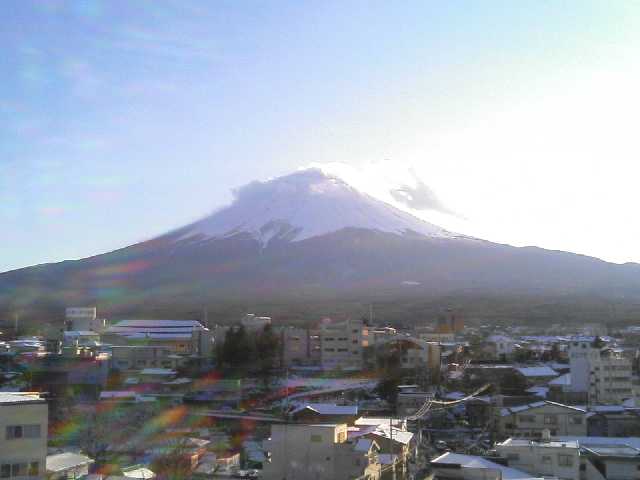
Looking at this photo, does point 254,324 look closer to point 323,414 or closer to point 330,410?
point 330,410

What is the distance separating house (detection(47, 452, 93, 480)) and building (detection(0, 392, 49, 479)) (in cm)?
244

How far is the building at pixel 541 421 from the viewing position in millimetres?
18516

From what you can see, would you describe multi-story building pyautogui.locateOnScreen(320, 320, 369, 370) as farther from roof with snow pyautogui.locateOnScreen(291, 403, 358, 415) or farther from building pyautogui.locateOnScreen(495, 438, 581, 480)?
building pyautogui.locateOnScreen(495, 438, 581, 480)

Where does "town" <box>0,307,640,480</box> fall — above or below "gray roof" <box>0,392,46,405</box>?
below

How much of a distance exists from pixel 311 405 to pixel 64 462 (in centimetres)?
875

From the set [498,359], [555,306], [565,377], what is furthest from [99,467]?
[555,306]

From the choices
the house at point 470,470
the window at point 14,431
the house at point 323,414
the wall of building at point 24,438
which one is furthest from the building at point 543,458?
the window at point 14,431

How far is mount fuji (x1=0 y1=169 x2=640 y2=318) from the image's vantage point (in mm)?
63344

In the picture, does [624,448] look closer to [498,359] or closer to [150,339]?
[498,359]

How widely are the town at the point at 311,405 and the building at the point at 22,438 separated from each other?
0.04 feet

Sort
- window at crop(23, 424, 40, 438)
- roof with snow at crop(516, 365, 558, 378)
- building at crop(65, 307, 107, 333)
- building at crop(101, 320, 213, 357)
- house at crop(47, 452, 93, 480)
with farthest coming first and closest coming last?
building at crop(65, 307, 107, 333) < building at crop(101, 320, 213, 357) < roof with snow at crop(516, 365, 558, 378) < house at crop(47, 452, 93, 480) < window at crop(23, 424, 40, 438)

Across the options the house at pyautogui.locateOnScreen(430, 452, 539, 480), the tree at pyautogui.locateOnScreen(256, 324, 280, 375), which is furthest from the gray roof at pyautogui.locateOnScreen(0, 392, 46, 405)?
the tree at pyautogui.locateOnScreen(256, 324, 280, 375)

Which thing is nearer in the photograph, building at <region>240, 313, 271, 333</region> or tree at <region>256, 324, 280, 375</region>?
tree at <region>256, 324, 280, 375</region>

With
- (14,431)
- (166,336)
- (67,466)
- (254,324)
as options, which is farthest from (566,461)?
(166,336)
